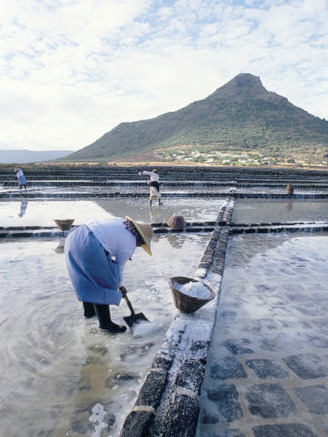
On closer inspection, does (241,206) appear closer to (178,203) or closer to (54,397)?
(178,203)

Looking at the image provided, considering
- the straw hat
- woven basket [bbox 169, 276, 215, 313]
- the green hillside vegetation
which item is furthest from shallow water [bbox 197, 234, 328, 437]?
the green hillside vegetation

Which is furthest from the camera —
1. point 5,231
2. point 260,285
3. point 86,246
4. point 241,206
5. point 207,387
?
point 241,206

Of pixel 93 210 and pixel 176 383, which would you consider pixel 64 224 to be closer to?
pixel 93 210

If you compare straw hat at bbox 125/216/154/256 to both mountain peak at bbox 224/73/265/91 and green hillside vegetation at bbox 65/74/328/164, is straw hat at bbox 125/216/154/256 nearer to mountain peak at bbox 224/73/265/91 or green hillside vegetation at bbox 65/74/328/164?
green hillside vegetation at bbox 65/74/328/164

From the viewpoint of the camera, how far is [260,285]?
414 cm

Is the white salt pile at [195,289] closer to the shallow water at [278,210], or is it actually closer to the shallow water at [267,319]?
the shallow water at [267,319]

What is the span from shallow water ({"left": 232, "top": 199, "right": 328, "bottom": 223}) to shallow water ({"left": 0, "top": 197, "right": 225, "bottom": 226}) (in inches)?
33.8

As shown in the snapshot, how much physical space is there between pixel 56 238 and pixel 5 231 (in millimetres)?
1077

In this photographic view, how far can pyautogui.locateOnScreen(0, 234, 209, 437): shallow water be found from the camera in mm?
1986

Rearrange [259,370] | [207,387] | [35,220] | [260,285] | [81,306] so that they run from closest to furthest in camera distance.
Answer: [207,387], [259,370], [81,306], [260,285], [35,220]

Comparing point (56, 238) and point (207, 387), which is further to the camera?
point (56, 238)

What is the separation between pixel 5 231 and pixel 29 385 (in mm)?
4993

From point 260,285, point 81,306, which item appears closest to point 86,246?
point 81,306

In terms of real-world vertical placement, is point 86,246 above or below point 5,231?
above
